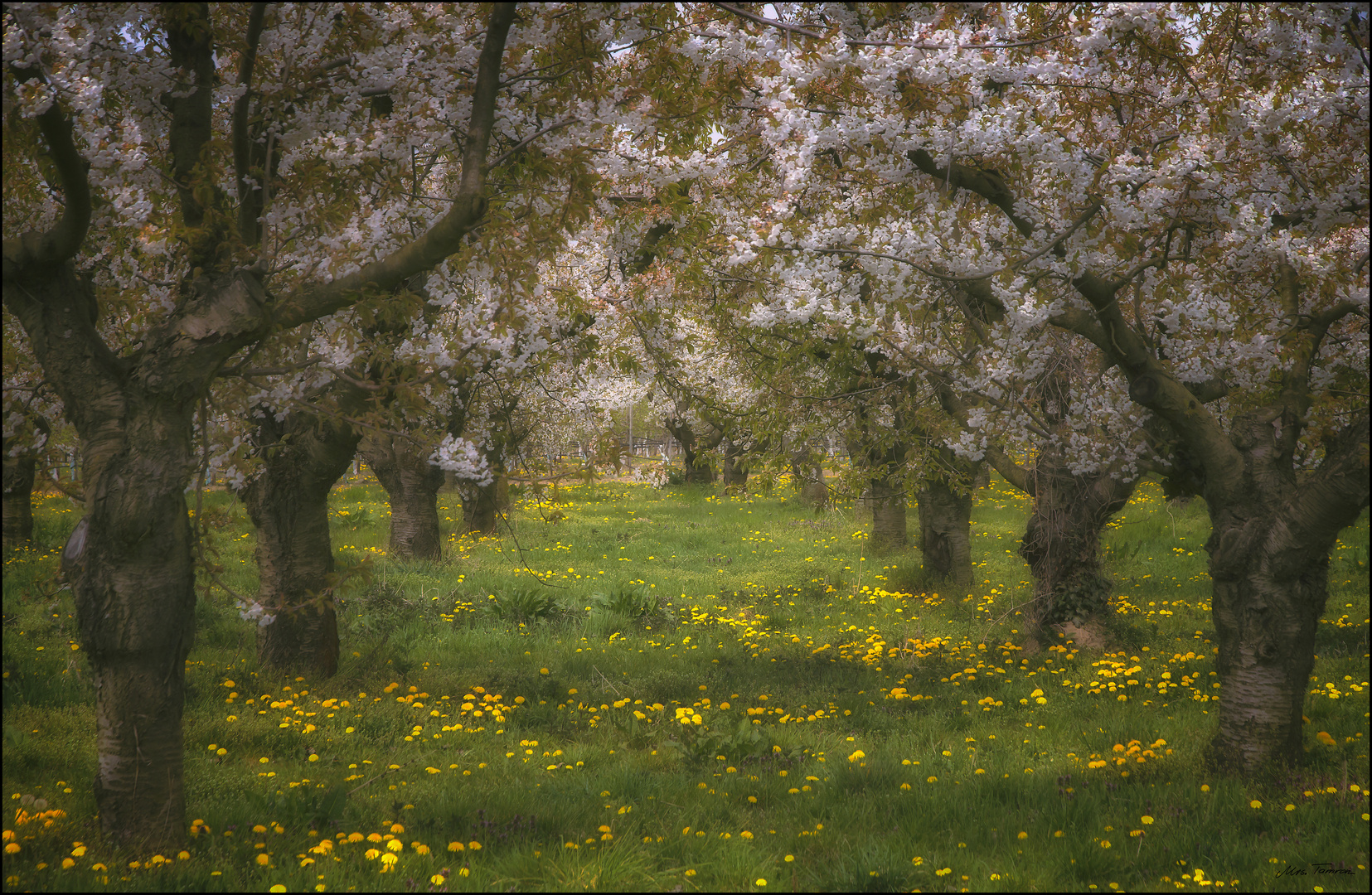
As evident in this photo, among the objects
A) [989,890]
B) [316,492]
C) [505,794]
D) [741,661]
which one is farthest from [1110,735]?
[316,492]

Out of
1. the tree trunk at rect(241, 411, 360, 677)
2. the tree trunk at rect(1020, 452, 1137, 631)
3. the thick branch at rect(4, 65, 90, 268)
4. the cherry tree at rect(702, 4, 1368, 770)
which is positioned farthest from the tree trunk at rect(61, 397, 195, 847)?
the tree trunk at rect(1020, 452, 1137, 631)

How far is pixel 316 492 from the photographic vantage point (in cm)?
750

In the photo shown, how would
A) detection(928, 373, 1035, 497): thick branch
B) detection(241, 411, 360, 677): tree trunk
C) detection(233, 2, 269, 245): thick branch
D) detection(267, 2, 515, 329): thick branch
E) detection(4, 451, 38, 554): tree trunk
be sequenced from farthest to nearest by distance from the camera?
detection(4, 451, 38, 554): tree trunk
detection(928, 373, 1035, 497): thick branch
detection(241, 411, 360, 677): tree trunk
detection(233, 2, 269, 245): thick branch
detection(267, 2, 515, 329): thick branch

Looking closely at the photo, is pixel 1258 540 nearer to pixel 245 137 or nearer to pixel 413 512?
pixel 245 137

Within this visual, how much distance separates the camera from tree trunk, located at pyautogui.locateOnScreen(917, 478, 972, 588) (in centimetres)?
1194

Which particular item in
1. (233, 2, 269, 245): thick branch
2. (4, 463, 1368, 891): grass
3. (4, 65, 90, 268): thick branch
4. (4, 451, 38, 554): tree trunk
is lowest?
(4, 463, 1368, 891): grass

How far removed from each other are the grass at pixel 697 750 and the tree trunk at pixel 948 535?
0.47 metres

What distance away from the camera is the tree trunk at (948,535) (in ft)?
39.2

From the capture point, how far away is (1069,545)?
30.3 feet

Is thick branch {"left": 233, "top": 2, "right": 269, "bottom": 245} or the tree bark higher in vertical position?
thick branch {"left": 233, "top": 2, "right": 269, "bottom": 245}

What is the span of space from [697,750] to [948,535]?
7030mm

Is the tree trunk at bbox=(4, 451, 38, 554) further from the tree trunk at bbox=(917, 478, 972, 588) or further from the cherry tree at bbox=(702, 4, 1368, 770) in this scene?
the tree trunk at bbox=(917, 478, 972, 588)

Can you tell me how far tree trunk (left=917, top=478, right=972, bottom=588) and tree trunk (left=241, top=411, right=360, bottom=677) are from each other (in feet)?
25.5

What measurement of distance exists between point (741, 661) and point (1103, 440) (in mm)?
4004
